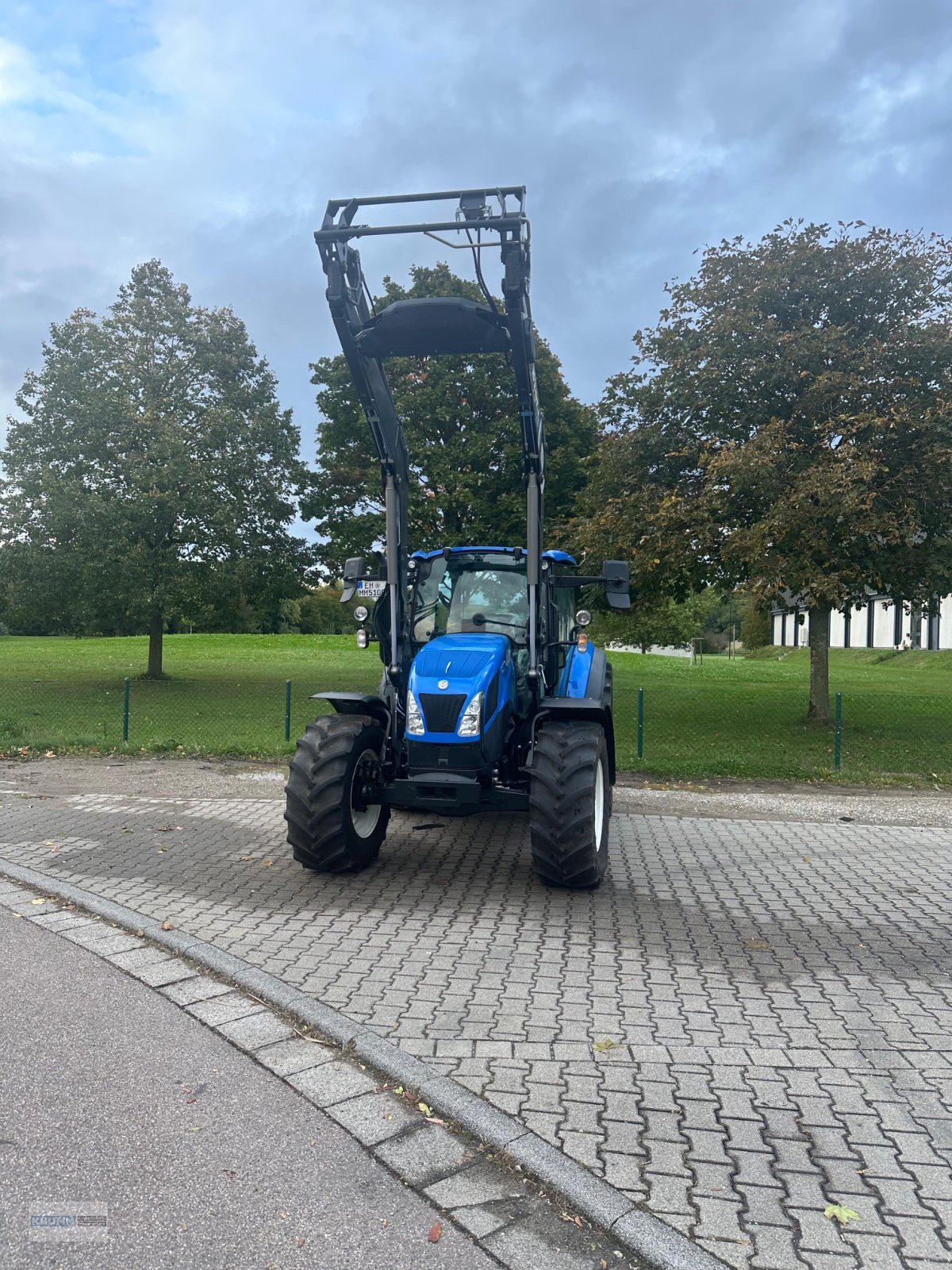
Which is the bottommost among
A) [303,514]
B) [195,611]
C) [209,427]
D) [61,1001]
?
[61,1001]

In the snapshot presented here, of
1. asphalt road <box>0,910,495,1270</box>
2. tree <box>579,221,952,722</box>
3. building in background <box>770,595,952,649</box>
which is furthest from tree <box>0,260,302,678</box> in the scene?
building in background <box>770,595,952,649</box>

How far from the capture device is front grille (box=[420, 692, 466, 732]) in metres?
6.56

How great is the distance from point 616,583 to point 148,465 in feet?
59.8

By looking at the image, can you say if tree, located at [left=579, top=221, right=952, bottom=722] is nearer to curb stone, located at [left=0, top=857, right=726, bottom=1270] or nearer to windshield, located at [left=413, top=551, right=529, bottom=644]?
windshield, located at [left=413, top=551, right=529, bottom=644]

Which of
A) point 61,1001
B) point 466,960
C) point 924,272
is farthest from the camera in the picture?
point 924,272

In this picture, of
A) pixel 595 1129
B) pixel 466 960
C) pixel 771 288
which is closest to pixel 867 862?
pixel 466 960

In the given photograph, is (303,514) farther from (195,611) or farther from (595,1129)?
(595,1129)

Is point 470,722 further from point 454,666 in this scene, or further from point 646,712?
point 646,712

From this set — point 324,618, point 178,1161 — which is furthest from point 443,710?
point 324,618

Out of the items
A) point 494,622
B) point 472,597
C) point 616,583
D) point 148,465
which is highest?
point 148,465

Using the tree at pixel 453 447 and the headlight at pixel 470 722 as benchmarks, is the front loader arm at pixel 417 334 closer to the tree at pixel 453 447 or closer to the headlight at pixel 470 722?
the headlight at pixel 470 722

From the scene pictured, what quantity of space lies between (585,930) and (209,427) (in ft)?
68.1

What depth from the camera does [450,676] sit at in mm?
6684

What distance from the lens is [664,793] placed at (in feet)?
36.1
